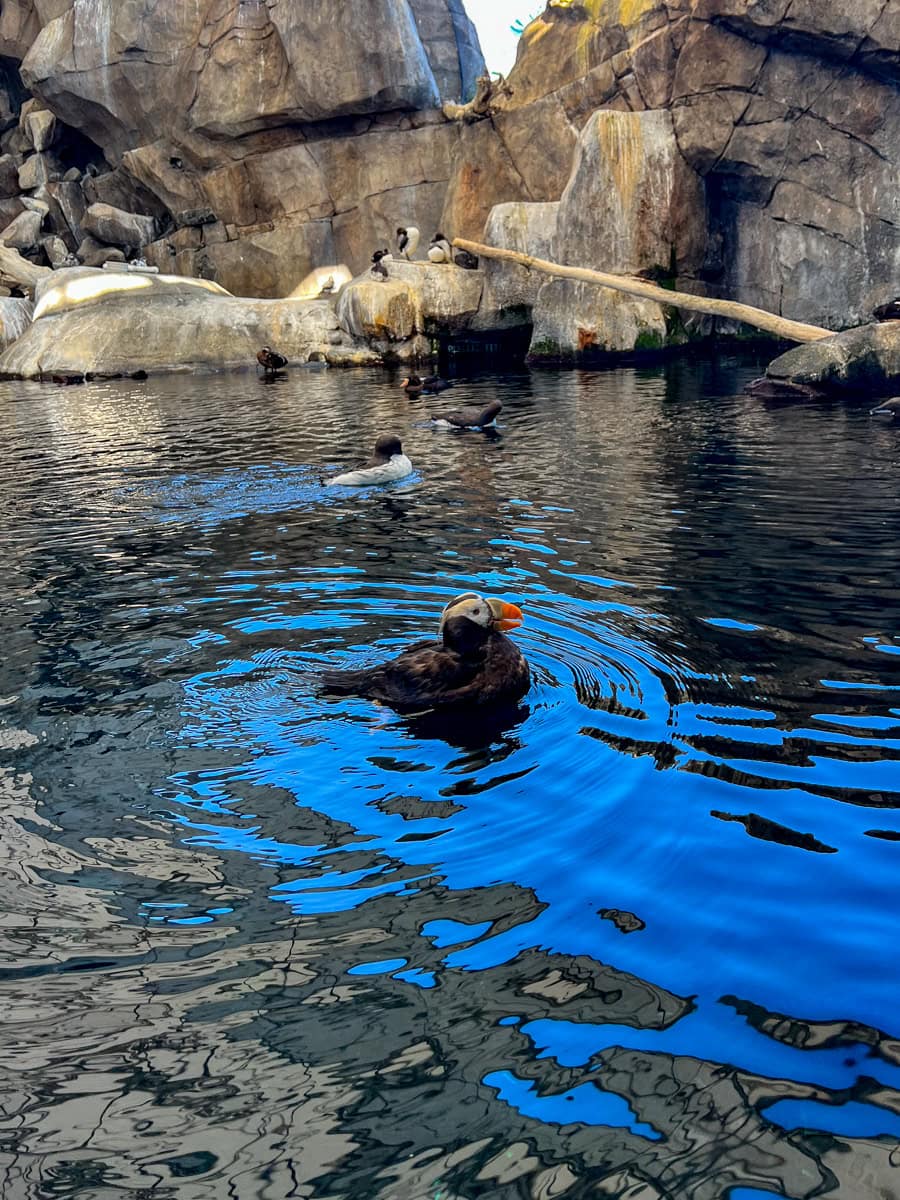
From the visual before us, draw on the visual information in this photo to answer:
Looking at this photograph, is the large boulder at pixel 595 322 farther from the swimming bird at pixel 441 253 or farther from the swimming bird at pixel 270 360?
the swimming bird at pixel 270 360

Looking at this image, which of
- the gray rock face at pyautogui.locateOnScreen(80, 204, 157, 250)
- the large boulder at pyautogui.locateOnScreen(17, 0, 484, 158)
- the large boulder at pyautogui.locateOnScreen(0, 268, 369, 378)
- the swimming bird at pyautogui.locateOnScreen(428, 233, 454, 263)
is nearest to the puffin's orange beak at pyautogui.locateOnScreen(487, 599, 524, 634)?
the large boulder at pyautogui.locateOnScreen(0, 268, 369, 378)

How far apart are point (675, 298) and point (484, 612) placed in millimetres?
15681

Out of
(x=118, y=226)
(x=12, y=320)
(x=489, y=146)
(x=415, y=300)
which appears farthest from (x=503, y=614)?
(x=118, y=226)

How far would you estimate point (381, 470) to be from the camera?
35.0ft

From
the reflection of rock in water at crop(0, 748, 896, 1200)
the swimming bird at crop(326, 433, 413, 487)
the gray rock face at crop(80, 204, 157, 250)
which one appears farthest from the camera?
the gray rock face at crop(80, 204, 157, 250)

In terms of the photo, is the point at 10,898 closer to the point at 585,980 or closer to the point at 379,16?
the point at 585,980

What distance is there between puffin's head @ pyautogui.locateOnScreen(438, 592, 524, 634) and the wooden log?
13332 millimetres

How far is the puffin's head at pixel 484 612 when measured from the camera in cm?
496

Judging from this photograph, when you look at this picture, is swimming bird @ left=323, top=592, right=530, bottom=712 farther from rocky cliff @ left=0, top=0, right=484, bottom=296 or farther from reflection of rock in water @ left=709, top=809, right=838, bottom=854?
rocky cliff @ left=0, top=0, right=484, bottom=296

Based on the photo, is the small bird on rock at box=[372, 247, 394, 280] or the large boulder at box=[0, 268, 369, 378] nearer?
the small bird on rock at box=[372, 247, 394, 280]

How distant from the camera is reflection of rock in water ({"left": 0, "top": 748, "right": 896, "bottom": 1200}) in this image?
226 centimetres

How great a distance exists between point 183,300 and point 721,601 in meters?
25.1

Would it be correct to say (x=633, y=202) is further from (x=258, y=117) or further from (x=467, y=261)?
(x=258, y=117)

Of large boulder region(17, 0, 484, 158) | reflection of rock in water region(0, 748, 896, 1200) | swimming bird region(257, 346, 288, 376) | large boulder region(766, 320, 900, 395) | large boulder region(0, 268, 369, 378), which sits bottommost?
reflection of rock in water region(0, 748, 896, 1200)
